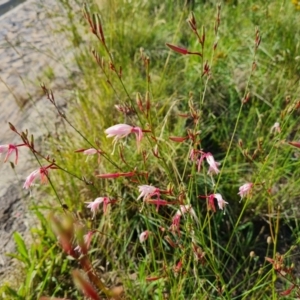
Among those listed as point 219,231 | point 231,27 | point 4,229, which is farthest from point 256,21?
point 4,229

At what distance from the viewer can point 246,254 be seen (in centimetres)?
235

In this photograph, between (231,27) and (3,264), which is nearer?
(3,264)

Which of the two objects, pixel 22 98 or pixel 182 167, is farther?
pixel 22 98

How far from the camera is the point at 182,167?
258 cm

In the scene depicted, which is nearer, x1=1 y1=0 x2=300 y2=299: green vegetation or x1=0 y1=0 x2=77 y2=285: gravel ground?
x1=1 y1=0 x2=300 y2=299: green vegetation

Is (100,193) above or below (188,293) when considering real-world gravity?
above

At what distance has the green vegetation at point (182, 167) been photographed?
5.19 ft

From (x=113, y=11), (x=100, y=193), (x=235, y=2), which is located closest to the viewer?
(x=100, y=193)

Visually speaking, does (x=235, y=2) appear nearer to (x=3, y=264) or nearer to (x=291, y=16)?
(x=291, y=16)

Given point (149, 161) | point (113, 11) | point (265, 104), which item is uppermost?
point (113, 11)

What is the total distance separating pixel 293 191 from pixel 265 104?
2.59 ft

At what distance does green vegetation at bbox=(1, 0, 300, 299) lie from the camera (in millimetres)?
1583

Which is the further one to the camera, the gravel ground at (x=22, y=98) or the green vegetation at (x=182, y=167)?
the gravel ground at (x=22, y=98)

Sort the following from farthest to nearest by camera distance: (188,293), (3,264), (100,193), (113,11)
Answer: (113,11)
(100,193)
(3,264)
(188,293)
